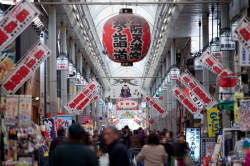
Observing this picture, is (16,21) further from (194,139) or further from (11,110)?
(194,139)

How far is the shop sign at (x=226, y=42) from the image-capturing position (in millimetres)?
18953

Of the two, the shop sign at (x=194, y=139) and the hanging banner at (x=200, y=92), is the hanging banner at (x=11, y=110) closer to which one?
the shop sign at (x=194, y=139)

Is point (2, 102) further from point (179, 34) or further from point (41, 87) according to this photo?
point (179, 34)

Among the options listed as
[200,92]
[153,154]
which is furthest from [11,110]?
[200,92]

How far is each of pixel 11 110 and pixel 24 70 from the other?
2.63 m

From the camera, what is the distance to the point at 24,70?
510 inches

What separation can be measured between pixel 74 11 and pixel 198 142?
1115 cm

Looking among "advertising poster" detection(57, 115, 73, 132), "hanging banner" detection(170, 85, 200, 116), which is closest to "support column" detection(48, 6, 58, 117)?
"advertising poster" detection(57, 115, 73, 132)

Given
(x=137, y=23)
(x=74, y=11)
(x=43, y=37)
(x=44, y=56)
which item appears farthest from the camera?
(x=74, y=11)

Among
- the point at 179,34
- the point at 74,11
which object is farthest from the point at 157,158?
the point at 179,34

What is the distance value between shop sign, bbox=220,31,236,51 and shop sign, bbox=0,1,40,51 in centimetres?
988

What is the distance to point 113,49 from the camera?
52.2 feet

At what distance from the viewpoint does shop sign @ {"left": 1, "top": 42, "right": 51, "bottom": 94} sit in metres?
12.8

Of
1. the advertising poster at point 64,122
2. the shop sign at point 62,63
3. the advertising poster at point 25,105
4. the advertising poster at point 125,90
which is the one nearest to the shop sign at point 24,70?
the advertising poster at point 25,105
